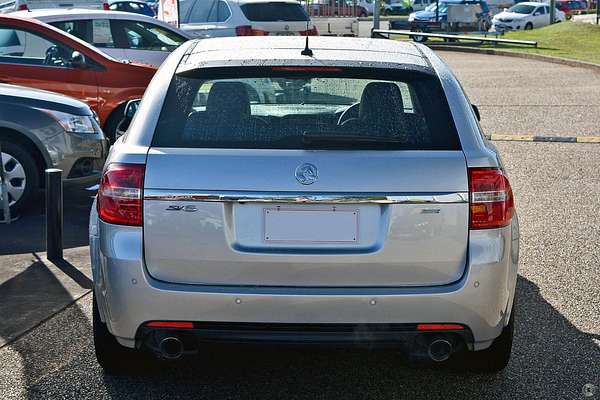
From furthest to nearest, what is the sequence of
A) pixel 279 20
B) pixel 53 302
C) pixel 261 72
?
1. pixel 279 20
2. pixel 53 302
3. pixel 261 72

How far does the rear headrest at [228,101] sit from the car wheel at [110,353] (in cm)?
99

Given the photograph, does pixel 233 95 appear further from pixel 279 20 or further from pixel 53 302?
pixel 279 20

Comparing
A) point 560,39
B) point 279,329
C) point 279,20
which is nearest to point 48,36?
point 279,329

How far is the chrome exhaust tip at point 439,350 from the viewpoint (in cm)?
422

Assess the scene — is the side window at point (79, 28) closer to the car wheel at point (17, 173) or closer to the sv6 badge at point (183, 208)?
the car wheel at point (17, 173)

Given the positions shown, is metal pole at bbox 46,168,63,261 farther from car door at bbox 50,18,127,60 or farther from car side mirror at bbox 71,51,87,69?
car door at bbox 50,18,127,60

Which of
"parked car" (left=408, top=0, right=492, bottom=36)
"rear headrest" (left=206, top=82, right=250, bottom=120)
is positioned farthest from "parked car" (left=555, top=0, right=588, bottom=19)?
"rear headrest" (left=206, top=82, right=250, bottom=120)

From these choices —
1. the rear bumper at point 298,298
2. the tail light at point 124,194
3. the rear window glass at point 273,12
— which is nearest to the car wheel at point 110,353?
the rear bumper at point 298,298

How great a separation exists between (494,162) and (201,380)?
1.71m

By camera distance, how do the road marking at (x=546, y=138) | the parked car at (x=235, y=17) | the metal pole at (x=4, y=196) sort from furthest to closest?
1. the parked car at (x=235, y=17)
2. the road marking at (x=546, y=138)
3. the metal pole at (x=4, y=196)

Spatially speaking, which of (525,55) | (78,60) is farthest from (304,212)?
(525,55)

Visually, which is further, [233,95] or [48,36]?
[48,36]

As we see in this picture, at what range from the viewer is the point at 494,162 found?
4.22 m

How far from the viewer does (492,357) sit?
468 cm
